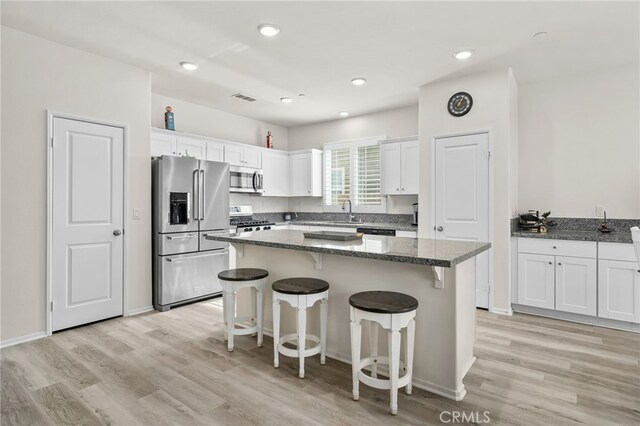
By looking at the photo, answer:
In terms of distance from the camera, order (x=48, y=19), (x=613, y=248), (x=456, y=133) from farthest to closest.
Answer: (x=456, y=133) → (x=613, y=248) → (x=48, y=19)

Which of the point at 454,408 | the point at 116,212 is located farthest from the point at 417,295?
the point at 116,212

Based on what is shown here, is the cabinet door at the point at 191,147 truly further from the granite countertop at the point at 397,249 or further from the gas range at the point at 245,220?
the granite countertop at the point at 397,249

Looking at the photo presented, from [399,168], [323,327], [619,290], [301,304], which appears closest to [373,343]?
[323,327]

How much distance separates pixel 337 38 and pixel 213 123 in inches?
119

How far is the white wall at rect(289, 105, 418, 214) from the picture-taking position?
5460 millimetres

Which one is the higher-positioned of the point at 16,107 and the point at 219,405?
the point at 16,107

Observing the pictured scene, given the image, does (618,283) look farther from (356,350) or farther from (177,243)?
(177,243)

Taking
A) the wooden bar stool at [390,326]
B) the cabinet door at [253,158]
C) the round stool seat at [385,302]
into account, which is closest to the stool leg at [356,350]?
the wooden bar stool at [390,326]

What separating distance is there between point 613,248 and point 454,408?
255 cm

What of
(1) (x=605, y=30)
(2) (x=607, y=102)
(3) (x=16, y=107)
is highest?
(1) (x=605, y=30)

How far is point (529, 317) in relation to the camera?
3.77 metres

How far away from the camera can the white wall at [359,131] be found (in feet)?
17.9

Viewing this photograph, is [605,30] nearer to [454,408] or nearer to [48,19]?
[454,408]

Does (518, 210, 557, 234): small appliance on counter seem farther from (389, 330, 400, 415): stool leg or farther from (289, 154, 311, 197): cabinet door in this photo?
(289, 154, 311, 197): cabinet door
